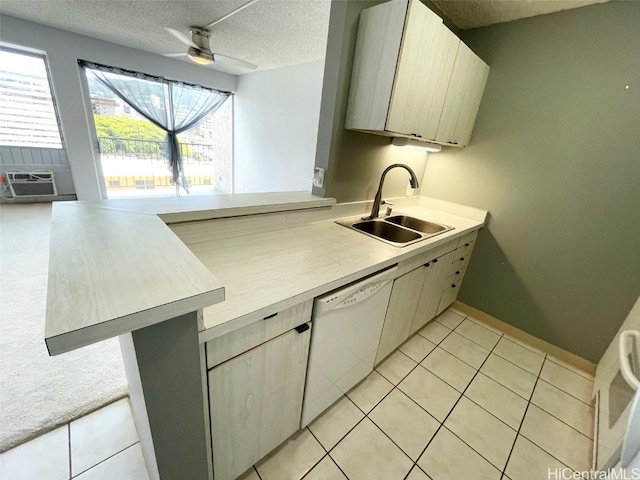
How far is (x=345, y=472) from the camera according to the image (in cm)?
117

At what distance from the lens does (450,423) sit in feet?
4.69

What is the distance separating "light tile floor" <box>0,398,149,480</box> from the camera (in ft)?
3.58

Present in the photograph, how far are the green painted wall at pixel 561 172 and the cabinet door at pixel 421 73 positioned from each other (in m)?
0.70

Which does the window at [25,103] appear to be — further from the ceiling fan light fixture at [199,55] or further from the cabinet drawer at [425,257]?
A: the cabinet drawer at [425,257]

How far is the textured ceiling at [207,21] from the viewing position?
220cm

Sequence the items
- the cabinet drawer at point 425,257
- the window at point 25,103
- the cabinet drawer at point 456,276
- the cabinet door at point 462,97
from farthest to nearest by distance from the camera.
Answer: the window at point 25,103, the cabinet drawer at point 456,276, the cabinet door at point 462,97, the cabinet drawer at point 425,257

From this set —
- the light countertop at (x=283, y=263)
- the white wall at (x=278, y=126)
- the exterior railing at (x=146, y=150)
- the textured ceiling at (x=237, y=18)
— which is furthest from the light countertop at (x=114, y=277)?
the exterior railing at (x=146, y=150)

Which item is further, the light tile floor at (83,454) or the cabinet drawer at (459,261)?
the cabinet drawer at (459,261)

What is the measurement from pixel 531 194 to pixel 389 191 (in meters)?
1.04

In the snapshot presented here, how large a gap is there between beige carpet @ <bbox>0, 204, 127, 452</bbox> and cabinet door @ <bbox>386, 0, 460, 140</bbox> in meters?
2.18

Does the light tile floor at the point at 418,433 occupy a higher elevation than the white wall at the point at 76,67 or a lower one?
lower

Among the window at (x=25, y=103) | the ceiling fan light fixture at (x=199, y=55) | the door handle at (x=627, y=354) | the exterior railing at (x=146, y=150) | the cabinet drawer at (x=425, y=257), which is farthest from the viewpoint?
the exterior railing at (x=146, y=150)

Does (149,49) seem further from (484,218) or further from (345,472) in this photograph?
(345,472)

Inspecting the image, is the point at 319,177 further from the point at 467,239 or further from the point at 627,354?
the point at 627,354
